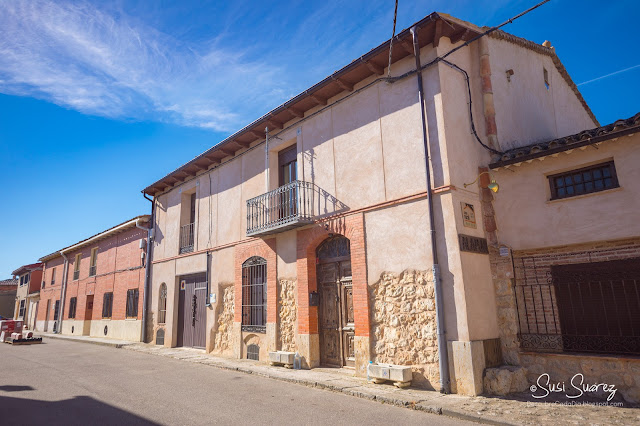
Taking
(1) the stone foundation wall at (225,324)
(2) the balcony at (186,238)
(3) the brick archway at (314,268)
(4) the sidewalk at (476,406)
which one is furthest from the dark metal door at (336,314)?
(2) the balcony at (186,238)

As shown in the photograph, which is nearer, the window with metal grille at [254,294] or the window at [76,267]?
the window with metal grille at [254,294]

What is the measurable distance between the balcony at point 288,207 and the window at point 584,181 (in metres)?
4.14

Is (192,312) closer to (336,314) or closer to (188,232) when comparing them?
(188,232)

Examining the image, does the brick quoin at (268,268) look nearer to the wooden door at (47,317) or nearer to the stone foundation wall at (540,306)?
the stone foundation wall at (540,306)

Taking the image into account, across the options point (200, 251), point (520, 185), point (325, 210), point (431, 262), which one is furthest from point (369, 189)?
point (200, 251)

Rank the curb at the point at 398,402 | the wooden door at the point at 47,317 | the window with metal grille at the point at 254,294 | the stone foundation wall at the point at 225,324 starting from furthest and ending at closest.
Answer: the wooden door at the point at 47,317
the stone foundation wall at the point at 225,324
the window with metal grille at the point at 254,294
the curb at the point at 398,402

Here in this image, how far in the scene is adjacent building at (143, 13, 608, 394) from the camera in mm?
7309

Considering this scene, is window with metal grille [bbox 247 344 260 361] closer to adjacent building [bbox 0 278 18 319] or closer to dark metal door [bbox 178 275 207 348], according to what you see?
dark metal door [bbox 178 275 207 348]

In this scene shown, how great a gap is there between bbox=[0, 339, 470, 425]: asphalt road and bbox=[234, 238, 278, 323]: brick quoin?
1890mm

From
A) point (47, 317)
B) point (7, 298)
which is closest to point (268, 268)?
point (47, 317)

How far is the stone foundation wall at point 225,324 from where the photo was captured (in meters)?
12.2

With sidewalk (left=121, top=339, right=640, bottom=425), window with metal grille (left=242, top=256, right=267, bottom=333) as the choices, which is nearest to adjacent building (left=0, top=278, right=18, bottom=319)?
window with metal grille (left=242, top=256, right=267, bottom=333)

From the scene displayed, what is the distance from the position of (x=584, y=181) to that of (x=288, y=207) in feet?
21.2

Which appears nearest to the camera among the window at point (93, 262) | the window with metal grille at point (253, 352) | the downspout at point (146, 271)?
the window with metal grille at point (253, 352)
